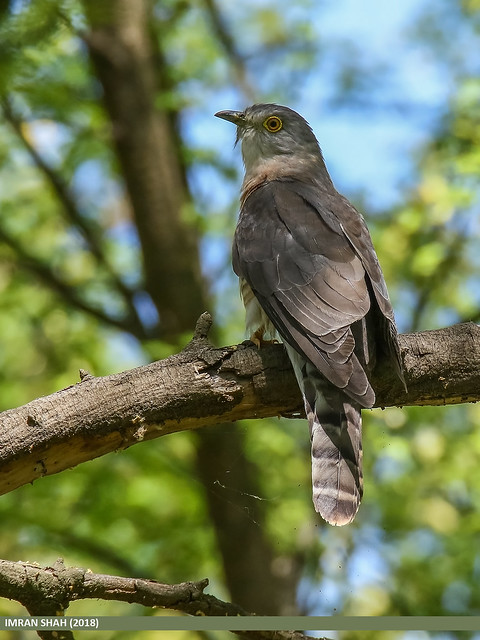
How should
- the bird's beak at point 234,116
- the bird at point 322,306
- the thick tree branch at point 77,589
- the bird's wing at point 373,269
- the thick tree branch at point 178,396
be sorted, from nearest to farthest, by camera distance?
the thick tree branch at point 77,589
the thick tree branch at point 178,396
the bird at point 322,306
the bird's wing at point 373,269
the bird's beak at point 234,116

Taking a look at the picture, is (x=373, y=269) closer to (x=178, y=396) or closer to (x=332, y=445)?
(x=332, y=445)

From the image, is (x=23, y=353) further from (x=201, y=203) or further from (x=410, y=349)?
(x=410, y=349)

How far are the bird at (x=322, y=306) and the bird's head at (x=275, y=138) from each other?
404 millimetres

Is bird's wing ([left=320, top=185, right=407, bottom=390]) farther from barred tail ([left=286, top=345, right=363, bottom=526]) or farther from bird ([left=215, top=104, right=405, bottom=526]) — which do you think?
barred tail ([left=286, top=345, right=363, bottom=526])

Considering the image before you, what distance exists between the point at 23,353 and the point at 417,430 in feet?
15.2

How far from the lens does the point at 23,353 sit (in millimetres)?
9008

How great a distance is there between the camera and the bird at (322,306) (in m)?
3.23

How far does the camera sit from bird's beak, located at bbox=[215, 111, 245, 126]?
5.52m

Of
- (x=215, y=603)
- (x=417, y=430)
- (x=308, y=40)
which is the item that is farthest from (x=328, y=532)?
(x=308, y=40)

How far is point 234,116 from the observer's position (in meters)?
5.53

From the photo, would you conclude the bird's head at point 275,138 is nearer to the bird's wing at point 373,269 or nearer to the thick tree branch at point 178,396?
the bird's wing at point 373,269

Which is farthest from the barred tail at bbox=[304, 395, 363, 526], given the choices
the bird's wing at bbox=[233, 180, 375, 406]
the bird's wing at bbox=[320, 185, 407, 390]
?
the bird's wing at bbox=[320, 185, 407, 390]

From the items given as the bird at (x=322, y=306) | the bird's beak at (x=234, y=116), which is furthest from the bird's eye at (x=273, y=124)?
the bird at (x=322, y=306)

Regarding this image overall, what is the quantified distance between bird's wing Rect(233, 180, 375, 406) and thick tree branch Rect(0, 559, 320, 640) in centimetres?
101
